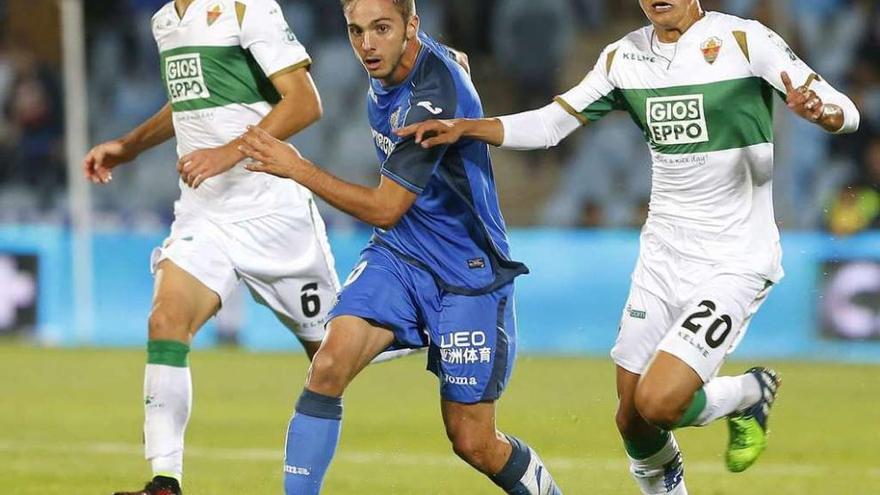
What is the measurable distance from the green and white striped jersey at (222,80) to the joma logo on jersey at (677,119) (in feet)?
6.01

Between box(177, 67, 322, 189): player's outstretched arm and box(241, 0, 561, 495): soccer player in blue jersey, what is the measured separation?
0.76m

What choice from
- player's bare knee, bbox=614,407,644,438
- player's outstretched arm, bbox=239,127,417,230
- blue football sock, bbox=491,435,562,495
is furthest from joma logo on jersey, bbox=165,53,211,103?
player's bare knee, bbox=614,407,644,438

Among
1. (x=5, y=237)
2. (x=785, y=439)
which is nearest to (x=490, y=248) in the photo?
(x=785, y=439)

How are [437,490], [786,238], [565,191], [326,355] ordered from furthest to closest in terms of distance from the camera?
[565,191] < [786,238] < [437,490] < [326,355]

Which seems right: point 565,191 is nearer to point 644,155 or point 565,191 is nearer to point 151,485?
point 644,155

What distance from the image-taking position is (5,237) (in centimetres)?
1780

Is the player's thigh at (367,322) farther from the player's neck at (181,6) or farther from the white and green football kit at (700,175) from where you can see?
the player's neck at (181,6)

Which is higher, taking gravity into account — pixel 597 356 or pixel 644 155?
pixel 644 155

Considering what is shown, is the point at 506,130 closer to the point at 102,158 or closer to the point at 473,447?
the point at 473,447

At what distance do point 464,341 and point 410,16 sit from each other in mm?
1371

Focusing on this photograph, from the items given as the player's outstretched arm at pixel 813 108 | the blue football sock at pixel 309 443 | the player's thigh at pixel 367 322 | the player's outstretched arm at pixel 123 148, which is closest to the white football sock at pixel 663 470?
the player's thigh at pixel 367 322

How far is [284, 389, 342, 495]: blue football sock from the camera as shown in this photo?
6285mm

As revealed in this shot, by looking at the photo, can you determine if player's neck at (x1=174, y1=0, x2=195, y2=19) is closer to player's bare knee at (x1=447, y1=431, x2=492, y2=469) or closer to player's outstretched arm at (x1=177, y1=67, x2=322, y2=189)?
player's outstretched arm at (x1=177, y1=67, x2=322, y2=189)

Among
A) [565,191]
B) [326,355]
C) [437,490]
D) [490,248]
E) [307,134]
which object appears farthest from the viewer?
[307,134]
